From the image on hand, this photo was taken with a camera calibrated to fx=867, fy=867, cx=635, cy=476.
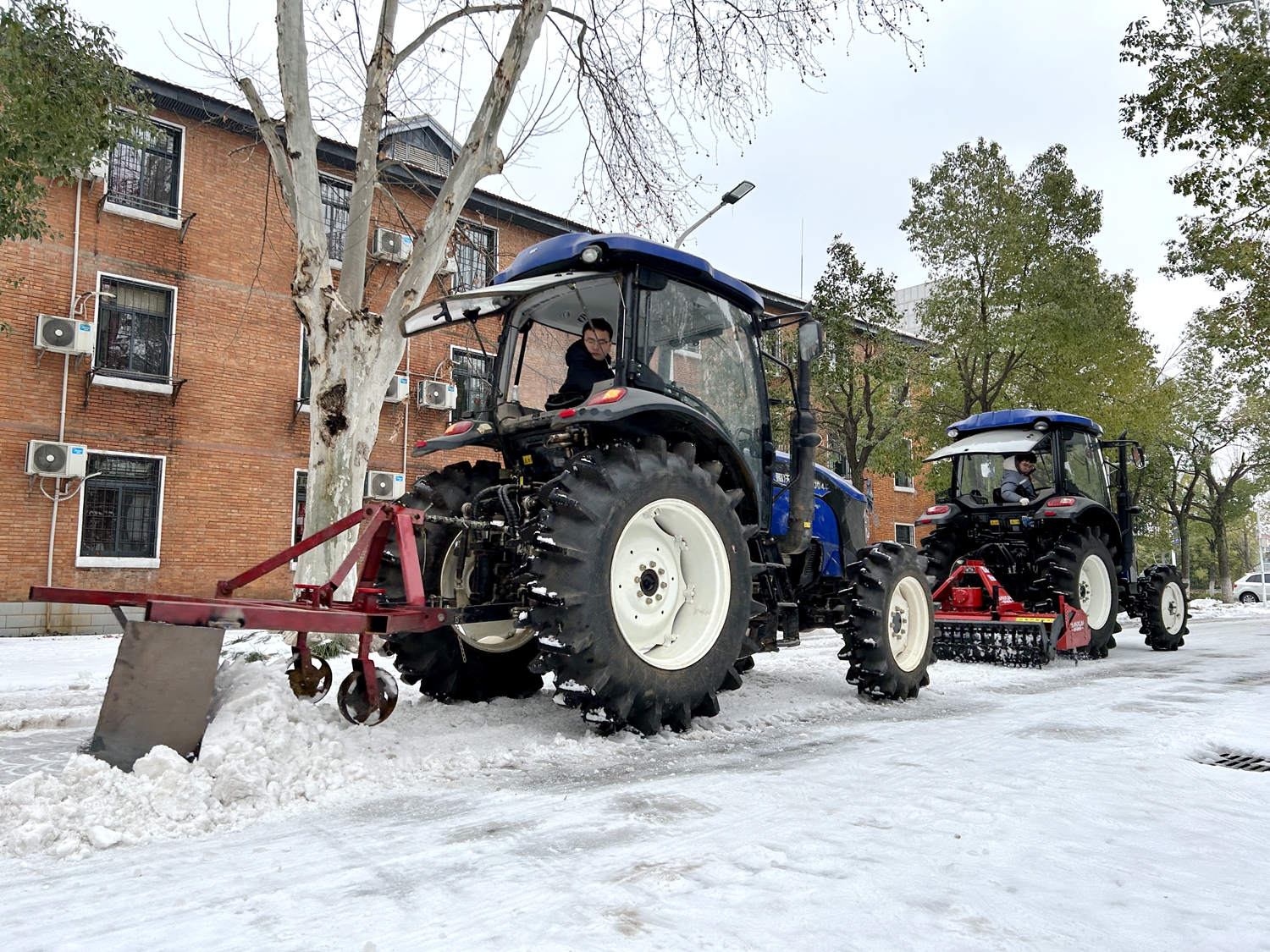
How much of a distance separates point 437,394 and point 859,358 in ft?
27.4

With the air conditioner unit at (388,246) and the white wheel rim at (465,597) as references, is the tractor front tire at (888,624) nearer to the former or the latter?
the white wheel rim at (465,597)

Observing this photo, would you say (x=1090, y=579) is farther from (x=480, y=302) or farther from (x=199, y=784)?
(x=199, y=784)

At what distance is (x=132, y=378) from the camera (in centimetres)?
1387

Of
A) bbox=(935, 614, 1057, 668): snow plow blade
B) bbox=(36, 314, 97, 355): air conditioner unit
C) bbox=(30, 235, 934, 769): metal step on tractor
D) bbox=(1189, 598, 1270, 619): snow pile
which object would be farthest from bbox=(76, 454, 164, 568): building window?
bbox=(1189, 598, 1270, 619): snow pile

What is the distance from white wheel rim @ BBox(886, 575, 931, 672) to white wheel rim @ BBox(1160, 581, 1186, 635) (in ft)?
20.8

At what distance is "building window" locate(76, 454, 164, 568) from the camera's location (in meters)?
13.5

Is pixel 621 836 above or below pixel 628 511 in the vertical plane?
below

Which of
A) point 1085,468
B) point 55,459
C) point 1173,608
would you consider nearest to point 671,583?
point 1085,468

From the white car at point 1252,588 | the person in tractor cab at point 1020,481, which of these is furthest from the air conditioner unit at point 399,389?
the white car at point 1252,588

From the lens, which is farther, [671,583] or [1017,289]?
[1017,289]

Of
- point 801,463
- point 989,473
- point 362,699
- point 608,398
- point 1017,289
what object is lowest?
point 362,699

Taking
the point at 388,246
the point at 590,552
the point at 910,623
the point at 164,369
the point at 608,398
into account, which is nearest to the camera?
the point at 590,552

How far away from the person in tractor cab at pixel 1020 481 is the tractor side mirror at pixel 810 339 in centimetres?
509

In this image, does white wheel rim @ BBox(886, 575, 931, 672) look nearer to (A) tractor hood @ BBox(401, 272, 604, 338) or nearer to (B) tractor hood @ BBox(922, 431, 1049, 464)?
(A) tractor hood @ BBox(401, 272, 604, 338)
